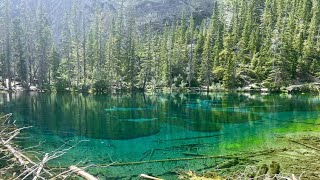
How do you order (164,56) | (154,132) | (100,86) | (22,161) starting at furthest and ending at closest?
(164,56) → (100,86) → (154,132) → (22,161)

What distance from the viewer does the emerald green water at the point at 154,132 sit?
51.0 ft

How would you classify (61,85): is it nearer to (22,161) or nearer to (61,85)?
(61,85)

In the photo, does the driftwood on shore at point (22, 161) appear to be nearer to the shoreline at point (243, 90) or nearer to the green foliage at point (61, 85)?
the shoreline at point (243, 90)

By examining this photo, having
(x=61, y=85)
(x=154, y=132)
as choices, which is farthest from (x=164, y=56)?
(x=154, y=132)

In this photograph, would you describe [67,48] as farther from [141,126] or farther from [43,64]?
[141,126]

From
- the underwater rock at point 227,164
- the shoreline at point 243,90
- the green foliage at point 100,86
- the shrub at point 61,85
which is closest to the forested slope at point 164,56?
the green foliage at point 100,86

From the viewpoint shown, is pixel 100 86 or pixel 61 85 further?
pixel 61 85

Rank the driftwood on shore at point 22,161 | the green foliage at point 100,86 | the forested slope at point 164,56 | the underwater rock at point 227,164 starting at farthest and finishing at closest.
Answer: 1. the forested slope at point 164,56
2. the green foliage at point 100,86
3. the underwater rock at point 227,164
4. the driftwood on shore at point 22,161

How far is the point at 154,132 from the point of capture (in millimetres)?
23781

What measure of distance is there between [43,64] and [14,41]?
941 centimetres

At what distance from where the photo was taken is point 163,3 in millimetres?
123250

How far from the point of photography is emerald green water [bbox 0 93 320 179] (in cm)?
1555

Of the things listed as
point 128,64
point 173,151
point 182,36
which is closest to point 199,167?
point 173,151

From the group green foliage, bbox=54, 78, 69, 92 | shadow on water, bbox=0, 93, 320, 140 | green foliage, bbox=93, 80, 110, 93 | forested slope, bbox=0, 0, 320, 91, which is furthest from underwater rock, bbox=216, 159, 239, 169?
green foliage, bbox=54, 78, 69, 92
